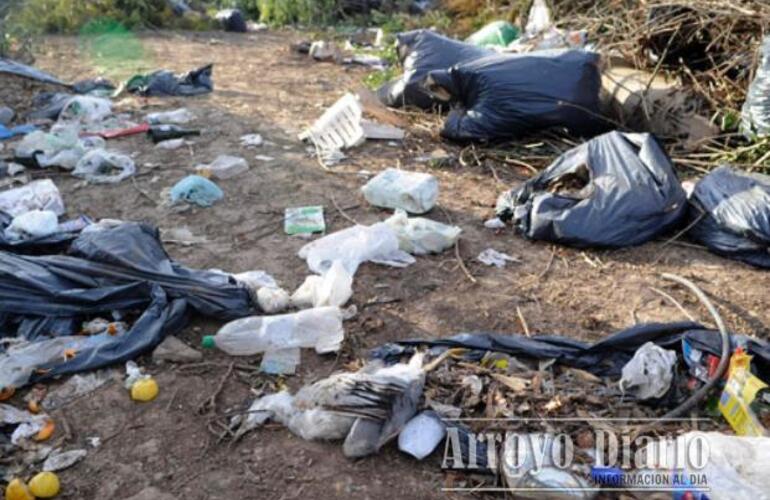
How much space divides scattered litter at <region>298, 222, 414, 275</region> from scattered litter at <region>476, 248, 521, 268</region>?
348 mm

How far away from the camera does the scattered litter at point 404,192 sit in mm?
3678

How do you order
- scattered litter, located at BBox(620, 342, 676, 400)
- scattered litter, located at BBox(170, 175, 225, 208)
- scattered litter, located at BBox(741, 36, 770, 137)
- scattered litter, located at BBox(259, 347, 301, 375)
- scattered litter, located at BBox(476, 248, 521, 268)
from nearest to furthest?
scattered litter, located at BBox(620, 342, 676, 400), scattered litter, located at BBox(259, 347, 301, 375), scattered litter, located at BBox(476, 248, 521, 268), scattered litter, located at BBox(741, 36, 770, 137), scattered litter, located at BBox(170, 175, 225, 208)

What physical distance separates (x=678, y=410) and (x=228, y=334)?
156cm

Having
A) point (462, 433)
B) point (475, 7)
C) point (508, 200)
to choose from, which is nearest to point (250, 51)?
point (475, 7)

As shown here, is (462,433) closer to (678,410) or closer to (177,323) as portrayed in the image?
(678,410)

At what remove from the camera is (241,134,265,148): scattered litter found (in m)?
4.90

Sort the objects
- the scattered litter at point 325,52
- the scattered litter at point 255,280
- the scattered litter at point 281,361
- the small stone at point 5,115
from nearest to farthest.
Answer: the scattered litter at point 281,361 < the scattered litter at point 255,280 < the small stone at point 5,115 < the scattered litter at point 325,52

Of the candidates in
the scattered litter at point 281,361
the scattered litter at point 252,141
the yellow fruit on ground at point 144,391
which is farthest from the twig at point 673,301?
the scattered litter at point 252,141

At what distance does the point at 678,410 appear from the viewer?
2.13m

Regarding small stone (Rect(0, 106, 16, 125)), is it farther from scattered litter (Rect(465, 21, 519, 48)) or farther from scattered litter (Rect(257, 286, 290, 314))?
scattered litter (Rect(465, 21, 519, 48))

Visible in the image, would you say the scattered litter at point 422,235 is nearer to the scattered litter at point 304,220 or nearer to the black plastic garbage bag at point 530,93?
the scattered litter at point 304,220

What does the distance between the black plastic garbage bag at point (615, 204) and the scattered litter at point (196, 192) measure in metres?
1.74

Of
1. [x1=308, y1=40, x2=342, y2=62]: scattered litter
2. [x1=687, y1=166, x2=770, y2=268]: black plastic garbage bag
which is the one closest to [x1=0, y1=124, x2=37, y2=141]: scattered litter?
[x1=308, y1=40, x2=342, y2=62]: scattered litter

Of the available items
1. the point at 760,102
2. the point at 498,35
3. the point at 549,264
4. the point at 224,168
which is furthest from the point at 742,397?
the point at 498,35
